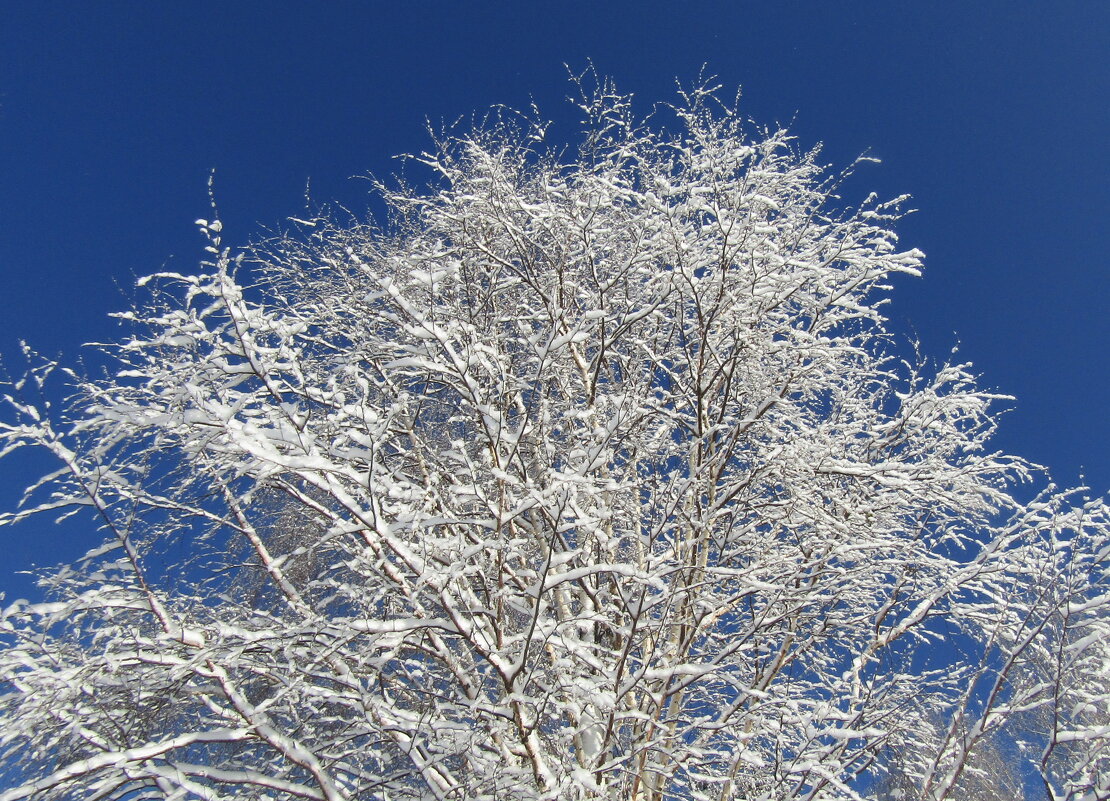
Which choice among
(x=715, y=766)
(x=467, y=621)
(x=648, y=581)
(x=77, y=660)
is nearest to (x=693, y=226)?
(x=648, y=581)

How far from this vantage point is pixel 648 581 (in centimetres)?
314

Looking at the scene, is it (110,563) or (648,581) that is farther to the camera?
(110,563)

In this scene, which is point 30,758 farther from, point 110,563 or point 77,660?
Result: point 110,563

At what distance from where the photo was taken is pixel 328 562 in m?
6.39

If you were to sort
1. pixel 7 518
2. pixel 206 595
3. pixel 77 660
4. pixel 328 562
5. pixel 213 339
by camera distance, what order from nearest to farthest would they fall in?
pixel 213 339
pixel 7 518
pixel 77 660
pixel 206 595
pixel 328 562

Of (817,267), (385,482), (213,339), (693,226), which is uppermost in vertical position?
(693,226)

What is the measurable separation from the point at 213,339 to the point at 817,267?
3.67 meters

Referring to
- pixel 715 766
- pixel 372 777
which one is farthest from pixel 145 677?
pixel 715 766

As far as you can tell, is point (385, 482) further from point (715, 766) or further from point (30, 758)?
point (715, 766)

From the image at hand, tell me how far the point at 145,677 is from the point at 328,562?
2.78 meters

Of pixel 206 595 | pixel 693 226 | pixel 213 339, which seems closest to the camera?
pixel 213 339

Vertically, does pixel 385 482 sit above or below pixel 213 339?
below

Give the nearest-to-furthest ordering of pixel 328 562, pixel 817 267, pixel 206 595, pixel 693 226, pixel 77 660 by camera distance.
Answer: pixel 77 660 < pixel 206 595 < pixel 817 267 < pixel 693 226 < pixel 328 562

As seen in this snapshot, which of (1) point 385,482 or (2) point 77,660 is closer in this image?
(1) point 385,482
